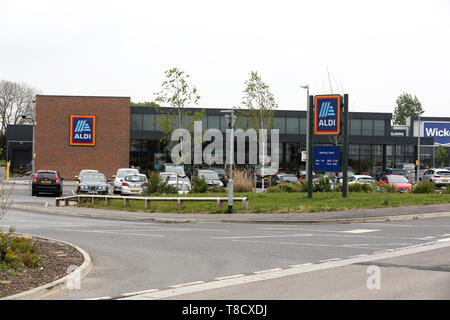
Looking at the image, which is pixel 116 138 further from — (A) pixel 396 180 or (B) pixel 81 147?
(A) pixel 396 180

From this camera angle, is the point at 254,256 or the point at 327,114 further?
the point at 327,114

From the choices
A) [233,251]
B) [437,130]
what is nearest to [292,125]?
[437,130]

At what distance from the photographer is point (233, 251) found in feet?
41.1

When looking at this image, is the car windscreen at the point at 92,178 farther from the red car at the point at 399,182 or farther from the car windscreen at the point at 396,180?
the car windscreen at the point at 396,180

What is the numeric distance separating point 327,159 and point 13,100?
62.1 metres

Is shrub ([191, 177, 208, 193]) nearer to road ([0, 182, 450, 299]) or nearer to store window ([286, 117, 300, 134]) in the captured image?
road ([0, 182, 450, 299])

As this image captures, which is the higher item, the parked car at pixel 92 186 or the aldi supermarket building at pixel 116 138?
the aldi supermarket building at pixel 116 138

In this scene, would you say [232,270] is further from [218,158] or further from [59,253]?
[218,158]

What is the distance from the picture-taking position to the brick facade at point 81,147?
54594 millimetres

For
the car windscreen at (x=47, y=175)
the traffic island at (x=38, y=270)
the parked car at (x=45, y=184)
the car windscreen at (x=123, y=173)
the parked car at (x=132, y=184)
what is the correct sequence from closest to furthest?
the traffic island at (x=38, y=270), the parked car at (x=132, y=184), the parked car at (x=45, y=184), the car windscreen at (x=47, y=175), the car windscreen at (x=123, y=173)

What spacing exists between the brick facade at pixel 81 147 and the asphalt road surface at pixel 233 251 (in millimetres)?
34344

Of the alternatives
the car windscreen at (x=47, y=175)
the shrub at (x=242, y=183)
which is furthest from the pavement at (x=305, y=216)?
the car windscreen at (x=47, y=175)

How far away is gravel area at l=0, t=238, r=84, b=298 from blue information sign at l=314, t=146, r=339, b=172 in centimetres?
1490
